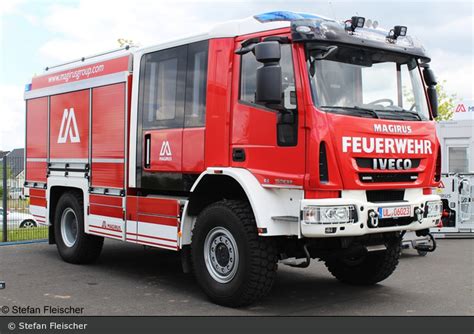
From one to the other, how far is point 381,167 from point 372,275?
213cm

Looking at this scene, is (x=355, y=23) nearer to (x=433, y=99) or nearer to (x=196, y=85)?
(x=433, y=99)

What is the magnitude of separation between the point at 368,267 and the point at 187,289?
2444mm

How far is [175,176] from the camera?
786 centimetres

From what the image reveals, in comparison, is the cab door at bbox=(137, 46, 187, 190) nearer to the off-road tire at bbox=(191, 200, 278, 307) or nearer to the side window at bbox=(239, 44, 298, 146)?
A: the off-road tire at bbox=(191, 200, 278, 307)

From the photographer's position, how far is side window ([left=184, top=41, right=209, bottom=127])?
7.49m

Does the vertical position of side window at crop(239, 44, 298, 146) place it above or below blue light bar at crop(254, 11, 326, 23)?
below

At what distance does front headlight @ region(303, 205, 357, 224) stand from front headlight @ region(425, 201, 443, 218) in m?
1.39

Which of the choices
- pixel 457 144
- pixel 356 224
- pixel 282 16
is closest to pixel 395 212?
pixel 356 224

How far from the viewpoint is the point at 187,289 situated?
315 inches

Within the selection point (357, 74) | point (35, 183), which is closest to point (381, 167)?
point (357, 74)

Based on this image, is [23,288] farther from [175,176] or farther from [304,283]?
[304,283]

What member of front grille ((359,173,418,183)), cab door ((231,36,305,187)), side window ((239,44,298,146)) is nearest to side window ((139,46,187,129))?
cab door ((231,36,305,187))

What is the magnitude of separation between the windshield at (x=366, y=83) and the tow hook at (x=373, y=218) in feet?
3.48

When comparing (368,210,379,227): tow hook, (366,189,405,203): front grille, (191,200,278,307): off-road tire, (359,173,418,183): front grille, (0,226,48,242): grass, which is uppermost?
(359,173,418,183): front grille
